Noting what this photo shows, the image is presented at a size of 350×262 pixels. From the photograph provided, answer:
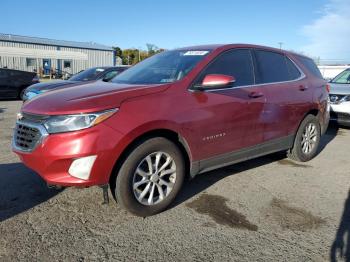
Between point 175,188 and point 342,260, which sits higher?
point 175,188

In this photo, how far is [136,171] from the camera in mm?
3385

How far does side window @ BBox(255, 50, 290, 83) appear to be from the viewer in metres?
4.72

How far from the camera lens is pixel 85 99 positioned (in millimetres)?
3246

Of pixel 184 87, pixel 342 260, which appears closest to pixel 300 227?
pixel 342 260

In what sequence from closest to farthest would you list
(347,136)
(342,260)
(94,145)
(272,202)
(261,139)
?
(342,260)
(94,145)
(272,202)
(261,139)
(347,136)

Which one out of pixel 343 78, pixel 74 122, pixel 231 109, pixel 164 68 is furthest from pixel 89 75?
pixel 74 122

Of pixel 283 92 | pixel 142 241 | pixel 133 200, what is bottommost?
pixel 142 241

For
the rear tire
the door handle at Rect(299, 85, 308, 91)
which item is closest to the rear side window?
the door handle at Rect(299, 85, 308, 91)

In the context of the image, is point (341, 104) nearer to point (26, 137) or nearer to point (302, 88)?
point (302, 88)

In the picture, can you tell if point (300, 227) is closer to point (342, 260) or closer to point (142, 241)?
point (342, 260)

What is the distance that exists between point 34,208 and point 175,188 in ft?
4.88

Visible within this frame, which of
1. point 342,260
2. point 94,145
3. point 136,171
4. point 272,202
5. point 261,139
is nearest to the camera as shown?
point 342,260

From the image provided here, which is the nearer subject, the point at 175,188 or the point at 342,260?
the point at 342,260

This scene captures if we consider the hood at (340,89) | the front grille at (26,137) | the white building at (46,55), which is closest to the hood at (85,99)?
the front grille at (26,137)
